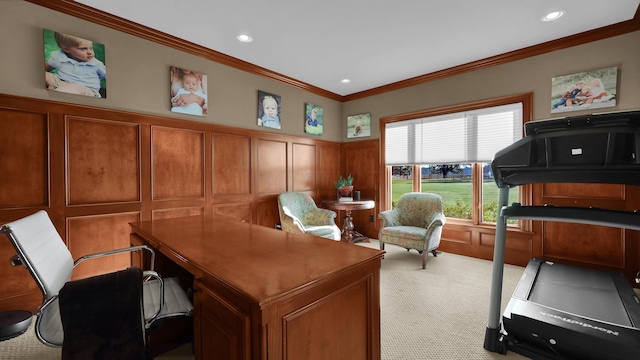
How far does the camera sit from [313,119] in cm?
505

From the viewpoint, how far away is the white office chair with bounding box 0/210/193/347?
1307 millimetres

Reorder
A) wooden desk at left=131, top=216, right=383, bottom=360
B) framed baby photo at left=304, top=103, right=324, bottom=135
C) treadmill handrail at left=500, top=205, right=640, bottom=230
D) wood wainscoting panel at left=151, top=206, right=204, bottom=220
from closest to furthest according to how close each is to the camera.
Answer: wooden desk at left=131, top=216, right=383, bottom=360 < treadmill handrail at left=500, top=205, right=640, bottom=230 < wood wainscoting panel at left=151, top=206, right=204, bottom=220 < framed baby photo at left=304, top=103, right=324, bottom=135

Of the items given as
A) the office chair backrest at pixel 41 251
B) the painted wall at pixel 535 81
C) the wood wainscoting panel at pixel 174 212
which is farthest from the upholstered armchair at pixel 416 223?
the office chair backrest at pixel 41 251

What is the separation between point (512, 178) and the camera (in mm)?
2014

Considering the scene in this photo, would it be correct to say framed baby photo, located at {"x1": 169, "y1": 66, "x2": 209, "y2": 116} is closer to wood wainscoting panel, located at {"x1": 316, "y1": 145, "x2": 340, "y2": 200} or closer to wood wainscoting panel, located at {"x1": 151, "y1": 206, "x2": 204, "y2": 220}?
wood wainscoting panel, located at {"x1": 151, "y1": 206, "x2": 204, "y2": 220}

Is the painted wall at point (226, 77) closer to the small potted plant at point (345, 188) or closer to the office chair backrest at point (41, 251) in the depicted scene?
the small potted plant at point (345, 188)

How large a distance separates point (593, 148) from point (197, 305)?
246 cm

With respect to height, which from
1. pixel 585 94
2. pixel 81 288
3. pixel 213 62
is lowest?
pixel 81 288

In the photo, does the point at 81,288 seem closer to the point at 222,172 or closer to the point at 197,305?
the point at 197,305

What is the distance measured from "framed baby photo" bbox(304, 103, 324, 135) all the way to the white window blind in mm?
1262

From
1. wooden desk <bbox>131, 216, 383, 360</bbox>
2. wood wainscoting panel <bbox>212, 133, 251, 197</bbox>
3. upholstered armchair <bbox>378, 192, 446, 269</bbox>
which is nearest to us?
wooden desk <bbox>131, 216, 383, 360</bbox>

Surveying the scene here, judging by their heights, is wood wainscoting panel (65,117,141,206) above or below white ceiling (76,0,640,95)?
below

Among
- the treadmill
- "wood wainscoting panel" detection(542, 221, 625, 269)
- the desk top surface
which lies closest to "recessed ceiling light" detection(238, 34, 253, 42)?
the desk top surface

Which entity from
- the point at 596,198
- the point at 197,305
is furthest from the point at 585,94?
the point at 197,305
